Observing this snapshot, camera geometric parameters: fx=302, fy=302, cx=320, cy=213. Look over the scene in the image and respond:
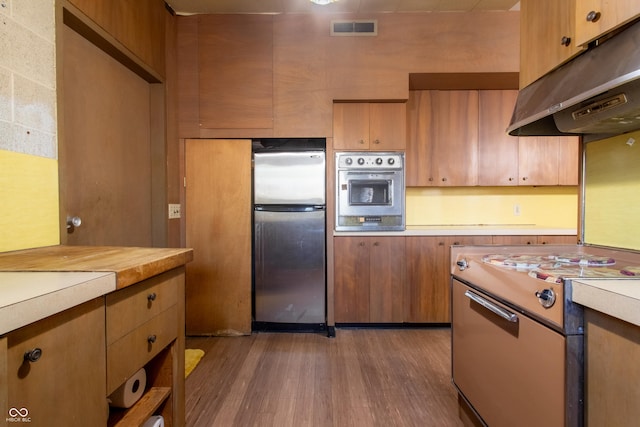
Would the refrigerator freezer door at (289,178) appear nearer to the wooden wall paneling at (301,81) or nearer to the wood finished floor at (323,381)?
the wooden wall paneling at (301,81)

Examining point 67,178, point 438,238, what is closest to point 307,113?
point 438,238

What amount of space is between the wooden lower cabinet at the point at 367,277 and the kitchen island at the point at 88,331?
1.66 metres

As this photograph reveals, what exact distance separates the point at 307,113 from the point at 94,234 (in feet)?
6.05

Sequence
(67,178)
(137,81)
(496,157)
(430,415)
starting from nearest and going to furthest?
(67,178), (430,415), (137,81), (496,157)

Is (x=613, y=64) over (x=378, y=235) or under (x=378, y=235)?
over

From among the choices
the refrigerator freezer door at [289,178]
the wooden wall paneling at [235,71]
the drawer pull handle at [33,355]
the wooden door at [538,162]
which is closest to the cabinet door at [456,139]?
the wooden door at [538,162]

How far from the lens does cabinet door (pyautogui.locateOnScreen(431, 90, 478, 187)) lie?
3051 millimetres

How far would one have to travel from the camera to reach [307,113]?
2715mm

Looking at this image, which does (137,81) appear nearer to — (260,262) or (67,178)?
(67,178)

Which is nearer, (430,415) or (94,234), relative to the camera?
(430,415)

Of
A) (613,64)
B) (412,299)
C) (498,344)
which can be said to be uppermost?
(613,64)

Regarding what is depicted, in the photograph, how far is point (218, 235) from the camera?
2701 millimetres

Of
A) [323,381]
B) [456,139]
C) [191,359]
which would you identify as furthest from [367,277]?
[456,139]

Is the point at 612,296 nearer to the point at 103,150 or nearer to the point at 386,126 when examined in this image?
the point at 386,126
